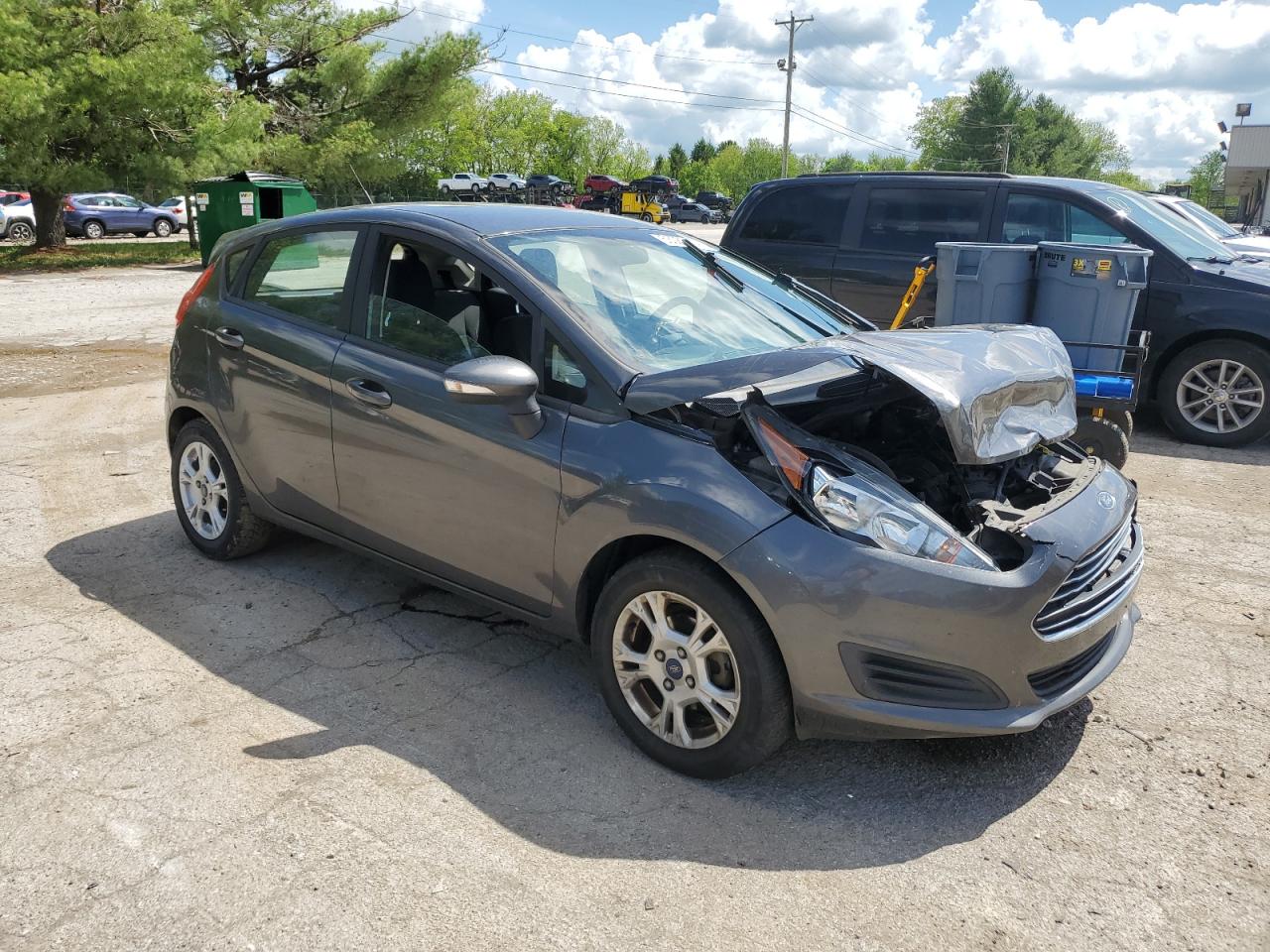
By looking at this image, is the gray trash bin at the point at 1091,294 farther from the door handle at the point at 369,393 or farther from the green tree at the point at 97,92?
the green tree at the point at 97,92

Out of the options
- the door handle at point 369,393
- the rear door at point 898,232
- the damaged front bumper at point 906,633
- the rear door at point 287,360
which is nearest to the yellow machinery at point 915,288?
the rear door at point 898,232

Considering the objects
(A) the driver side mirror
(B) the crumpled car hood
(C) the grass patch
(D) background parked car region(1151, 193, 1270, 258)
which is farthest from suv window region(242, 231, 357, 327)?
(C) the grass patch

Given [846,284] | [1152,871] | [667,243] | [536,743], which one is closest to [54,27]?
[846,284]

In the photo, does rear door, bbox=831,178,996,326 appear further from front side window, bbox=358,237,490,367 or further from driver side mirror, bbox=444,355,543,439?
driver side mirror, bbox=444,355,543,439

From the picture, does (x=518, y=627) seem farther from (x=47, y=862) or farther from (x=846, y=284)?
(x=846, y=284)

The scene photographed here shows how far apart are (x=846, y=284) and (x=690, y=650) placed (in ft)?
20.4

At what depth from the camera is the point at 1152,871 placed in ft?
9.03

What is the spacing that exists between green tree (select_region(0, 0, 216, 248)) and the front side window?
1937 centimetres

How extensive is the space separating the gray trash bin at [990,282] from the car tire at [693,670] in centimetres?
428

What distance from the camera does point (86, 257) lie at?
24.0m

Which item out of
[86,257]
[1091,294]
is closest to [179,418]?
[1091,294]

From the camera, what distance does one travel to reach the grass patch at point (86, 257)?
22375 millimetres

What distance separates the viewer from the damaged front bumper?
2793 mm

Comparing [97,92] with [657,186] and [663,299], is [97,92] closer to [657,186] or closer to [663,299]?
[663,299]
